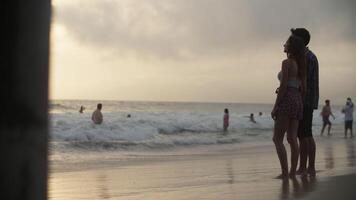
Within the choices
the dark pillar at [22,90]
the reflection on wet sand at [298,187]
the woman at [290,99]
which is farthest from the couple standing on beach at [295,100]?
the dark pillar at [22,90]

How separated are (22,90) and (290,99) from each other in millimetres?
4201

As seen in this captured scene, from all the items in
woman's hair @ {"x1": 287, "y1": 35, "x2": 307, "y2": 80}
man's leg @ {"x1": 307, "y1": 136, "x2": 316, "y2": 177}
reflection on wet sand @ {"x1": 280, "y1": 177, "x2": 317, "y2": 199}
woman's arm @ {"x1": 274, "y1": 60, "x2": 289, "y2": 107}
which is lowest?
reflection on wet sand @ {"x1": 280, "y1": 177, "x2": 317, "y2": 199}

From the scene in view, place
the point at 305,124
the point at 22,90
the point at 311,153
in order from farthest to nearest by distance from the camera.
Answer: the point at 311,153
the point at 305,124
the point at 22,90

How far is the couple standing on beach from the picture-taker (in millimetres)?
5477

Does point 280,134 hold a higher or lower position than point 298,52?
lower

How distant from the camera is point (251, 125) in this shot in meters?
35.4

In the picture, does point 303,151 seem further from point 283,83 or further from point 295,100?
point 283,83

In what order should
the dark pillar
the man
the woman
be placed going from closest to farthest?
the dark pillar, the woman, the man

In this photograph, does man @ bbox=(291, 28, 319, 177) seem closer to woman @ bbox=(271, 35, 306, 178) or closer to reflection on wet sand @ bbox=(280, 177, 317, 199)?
woman @ bbox=(271, 35, 306, 178)

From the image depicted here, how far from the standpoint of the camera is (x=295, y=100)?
17.9ft

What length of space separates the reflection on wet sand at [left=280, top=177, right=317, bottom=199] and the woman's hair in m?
1.11

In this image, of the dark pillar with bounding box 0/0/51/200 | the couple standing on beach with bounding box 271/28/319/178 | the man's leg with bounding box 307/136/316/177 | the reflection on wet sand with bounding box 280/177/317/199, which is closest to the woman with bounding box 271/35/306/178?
the couple standing on beach with bounding box 271/28/319/178

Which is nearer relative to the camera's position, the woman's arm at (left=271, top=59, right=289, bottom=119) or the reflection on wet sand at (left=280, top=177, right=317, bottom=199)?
the reflection on wet sand at (left=280, top=177, right=317, bottom=199)

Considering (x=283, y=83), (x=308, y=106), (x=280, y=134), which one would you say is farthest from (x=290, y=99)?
(x=308, y=106)
